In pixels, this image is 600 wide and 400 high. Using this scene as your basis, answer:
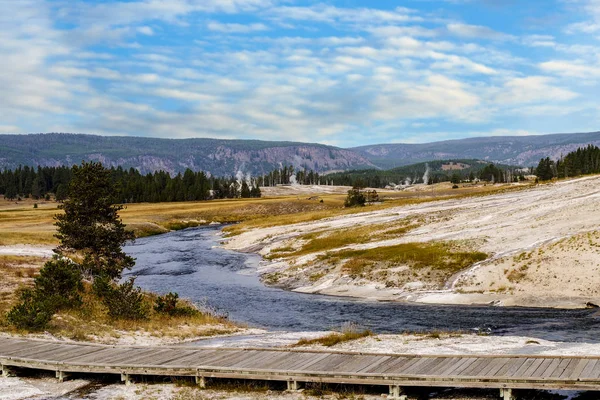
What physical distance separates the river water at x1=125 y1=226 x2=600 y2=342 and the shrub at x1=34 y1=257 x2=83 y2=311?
479 inches

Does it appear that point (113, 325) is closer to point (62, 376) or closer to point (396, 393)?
point (62, 376)

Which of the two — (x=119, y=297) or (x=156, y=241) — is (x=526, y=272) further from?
(x=156, y=241)

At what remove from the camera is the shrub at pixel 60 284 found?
36003 mm

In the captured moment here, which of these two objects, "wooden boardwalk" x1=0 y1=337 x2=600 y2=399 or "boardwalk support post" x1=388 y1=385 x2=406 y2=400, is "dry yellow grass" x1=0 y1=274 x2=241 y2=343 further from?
"boardwalk support post" x1=388 y1=385 x2=406 y2=400

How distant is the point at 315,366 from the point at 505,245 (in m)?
39.5

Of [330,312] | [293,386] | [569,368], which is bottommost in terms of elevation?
Result: [330,312]

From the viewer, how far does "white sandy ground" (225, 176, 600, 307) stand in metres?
46.5

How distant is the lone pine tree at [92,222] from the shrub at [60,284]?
27.5ft

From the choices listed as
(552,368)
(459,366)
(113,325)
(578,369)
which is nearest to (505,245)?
(552,368)

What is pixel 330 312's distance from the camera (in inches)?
1732

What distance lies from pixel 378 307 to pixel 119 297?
66.9ft

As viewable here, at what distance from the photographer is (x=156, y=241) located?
105 m

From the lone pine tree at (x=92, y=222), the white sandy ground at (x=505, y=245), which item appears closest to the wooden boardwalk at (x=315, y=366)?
the lone pine tree at (x=92, y=222)

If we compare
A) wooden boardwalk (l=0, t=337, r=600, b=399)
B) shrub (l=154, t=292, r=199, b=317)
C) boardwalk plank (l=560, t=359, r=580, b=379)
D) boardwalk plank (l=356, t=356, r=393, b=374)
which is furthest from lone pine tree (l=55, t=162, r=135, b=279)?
boardwalk plank (l=560, t=359, r=580, b=379)
